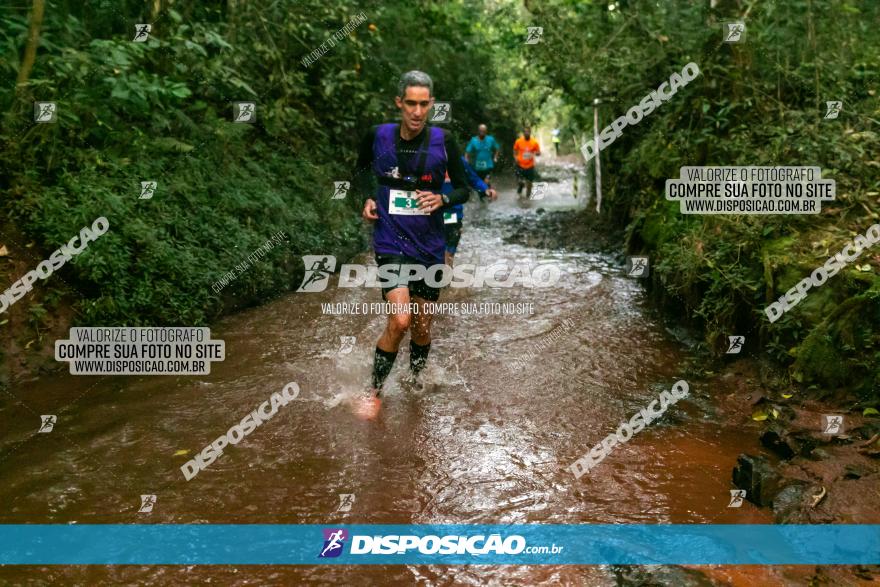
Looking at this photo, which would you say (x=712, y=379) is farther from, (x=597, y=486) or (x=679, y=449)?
(x=597, y=486)

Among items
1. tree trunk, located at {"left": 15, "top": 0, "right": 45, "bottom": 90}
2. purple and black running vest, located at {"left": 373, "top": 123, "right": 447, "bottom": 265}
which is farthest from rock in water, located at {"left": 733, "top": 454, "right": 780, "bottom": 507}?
tree trunk, located at {"left": 15, "top": 0, "right": 45, "bottom": 90}

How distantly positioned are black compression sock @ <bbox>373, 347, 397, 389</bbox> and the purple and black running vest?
0.78 meters

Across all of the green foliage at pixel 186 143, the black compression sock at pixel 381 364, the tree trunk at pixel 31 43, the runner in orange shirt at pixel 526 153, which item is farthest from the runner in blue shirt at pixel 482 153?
the black compression sock at pixel 381 364

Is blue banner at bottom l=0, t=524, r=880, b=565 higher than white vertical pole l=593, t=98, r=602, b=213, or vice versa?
white vertical pole l=593, t=98, r=602, b=213

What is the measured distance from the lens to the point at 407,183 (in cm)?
488

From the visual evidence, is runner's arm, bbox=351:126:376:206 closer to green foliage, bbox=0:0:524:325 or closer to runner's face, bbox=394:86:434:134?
runner's face, bbox=394:86:434:134

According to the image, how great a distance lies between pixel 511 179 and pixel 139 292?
20847mm

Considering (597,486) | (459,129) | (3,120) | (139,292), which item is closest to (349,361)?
(139,292)

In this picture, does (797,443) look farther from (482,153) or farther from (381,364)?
(482,153)

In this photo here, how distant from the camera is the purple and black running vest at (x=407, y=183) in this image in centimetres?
485

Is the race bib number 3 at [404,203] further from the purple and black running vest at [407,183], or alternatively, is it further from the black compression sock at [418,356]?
the black compression sock at [418,356]

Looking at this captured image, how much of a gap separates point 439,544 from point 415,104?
2.77m

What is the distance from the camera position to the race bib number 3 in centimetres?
488

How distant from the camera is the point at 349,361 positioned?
21.2 feet
